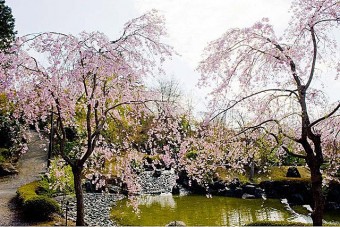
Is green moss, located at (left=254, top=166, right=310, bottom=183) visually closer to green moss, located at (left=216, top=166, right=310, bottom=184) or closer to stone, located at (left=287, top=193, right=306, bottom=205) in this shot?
green moss, located at (left=216, top=166, right=310, bottom=184)

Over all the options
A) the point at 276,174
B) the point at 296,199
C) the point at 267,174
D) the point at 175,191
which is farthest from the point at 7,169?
the point at 276,174

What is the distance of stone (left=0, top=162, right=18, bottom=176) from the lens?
72.5ft

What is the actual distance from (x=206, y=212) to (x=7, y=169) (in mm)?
12411

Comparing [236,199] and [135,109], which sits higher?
[135,109]

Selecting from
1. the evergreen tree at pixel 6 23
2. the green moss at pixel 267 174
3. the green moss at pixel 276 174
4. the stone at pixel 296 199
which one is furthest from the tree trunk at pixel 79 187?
the evergreen tree at pixel 6 23

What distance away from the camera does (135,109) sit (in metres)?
10.7

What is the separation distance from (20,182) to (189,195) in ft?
30.4

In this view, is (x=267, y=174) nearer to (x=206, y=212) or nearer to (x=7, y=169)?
(x=206, y=212)

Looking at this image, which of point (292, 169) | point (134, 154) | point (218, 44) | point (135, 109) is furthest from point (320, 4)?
point (292, 169)

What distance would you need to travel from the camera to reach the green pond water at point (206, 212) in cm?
1512

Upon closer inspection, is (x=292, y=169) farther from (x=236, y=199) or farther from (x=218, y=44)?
(x=218, y=44)

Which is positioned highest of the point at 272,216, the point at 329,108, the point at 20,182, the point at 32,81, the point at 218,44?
the point at 218,44

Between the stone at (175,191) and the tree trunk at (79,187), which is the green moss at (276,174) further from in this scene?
the tree trunk at (79,187)

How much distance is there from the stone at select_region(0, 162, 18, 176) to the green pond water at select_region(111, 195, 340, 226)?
7.60 m
